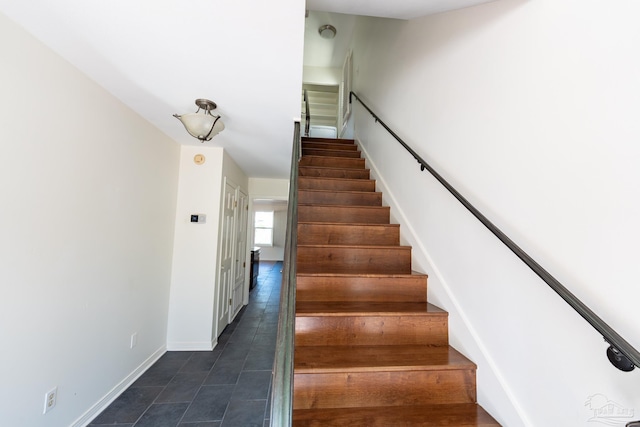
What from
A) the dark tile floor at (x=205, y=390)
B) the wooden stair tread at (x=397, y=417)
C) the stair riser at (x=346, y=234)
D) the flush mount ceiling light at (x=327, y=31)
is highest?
the flush mount ceiling light at (x=327, y=31)

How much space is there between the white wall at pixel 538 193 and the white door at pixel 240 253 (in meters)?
3.14

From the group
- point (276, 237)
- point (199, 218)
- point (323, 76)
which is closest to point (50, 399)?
point (199, 218)

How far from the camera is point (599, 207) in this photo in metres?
0.88

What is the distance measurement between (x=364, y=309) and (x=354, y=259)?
1.57 feet

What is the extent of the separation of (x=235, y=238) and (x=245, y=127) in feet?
6.66

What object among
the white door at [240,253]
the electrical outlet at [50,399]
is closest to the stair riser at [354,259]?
the electrical outlet at [50,399]

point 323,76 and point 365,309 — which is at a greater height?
point 323,76

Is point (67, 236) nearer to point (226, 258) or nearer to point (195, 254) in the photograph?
point (195, 254)

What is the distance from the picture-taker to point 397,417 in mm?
1203

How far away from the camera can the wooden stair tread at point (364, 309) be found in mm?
1547

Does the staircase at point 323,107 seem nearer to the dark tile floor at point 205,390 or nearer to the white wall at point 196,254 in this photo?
the white wall at point 196,254

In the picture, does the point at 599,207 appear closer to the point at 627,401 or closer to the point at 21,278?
the point at 627,401

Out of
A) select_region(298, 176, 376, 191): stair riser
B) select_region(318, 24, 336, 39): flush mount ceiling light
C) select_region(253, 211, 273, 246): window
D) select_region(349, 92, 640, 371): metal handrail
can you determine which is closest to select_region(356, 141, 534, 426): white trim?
select_region(298, 176, 376, 191): stair riser

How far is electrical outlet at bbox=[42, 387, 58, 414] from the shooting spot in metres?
1.60
